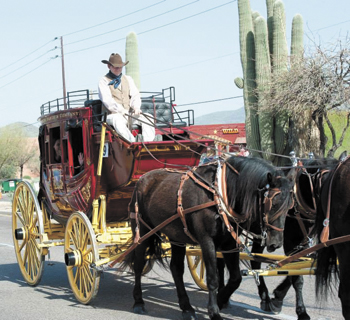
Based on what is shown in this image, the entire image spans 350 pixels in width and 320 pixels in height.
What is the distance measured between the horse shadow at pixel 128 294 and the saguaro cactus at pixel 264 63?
39.0ft

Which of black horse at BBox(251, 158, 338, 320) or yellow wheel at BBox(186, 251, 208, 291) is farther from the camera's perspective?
yellow wheel at BBox(186, 251, 208, 291)

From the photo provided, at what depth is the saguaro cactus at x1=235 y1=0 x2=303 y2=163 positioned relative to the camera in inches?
780

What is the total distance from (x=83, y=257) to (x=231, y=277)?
1.87 metres

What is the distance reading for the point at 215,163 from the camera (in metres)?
6.05

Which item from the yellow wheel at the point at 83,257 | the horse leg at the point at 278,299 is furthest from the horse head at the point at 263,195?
the yellow wheel at the point at 83,257

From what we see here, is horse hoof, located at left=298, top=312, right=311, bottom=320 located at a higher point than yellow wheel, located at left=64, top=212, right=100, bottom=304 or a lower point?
lower

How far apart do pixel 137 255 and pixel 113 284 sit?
145 cm

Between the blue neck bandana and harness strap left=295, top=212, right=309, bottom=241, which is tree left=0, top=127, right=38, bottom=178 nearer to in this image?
the blue neck bandana

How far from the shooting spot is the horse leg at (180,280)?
19.5 ft

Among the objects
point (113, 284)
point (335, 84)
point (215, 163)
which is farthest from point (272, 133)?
point (215, 163)

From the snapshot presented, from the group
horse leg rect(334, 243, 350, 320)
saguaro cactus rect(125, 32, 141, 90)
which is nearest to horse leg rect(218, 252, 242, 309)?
horse leg rect(334, 243, 350, 320)

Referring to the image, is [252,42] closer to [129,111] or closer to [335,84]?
[335,84]

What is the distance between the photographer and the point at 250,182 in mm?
5465

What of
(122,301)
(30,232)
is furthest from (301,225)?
(30,232)
